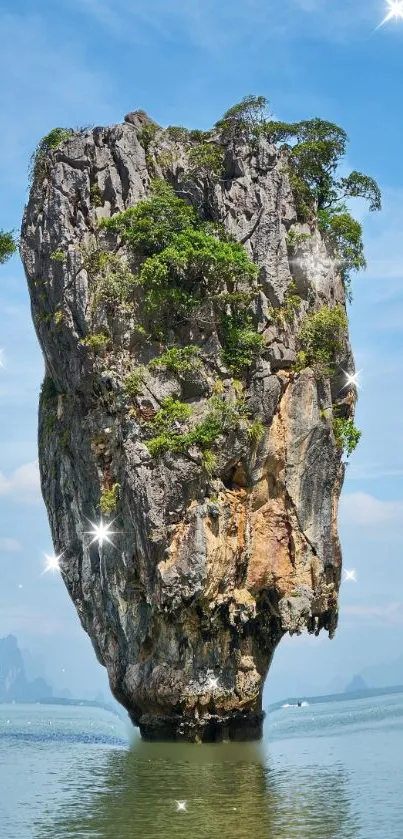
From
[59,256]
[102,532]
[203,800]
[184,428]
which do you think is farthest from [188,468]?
[203,800]

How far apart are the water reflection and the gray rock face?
2.33 m

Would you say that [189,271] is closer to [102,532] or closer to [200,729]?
[102,532]

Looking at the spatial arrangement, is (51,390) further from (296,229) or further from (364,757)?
(364,757)

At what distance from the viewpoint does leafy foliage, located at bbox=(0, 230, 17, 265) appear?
24750mm

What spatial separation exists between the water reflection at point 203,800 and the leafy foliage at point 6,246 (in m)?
13.9

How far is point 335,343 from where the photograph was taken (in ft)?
71.4

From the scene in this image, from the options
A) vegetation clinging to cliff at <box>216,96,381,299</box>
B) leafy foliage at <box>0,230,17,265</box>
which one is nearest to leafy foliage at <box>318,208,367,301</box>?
vegetation clinging to cliff at <box>216,96,381,299</box>

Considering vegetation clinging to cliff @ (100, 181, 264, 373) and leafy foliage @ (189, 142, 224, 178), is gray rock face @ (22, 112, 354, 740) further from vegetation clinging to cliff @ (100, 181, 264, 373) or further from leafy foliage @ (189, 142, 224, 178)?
vegetation clinging to cliff @ (100, 181, 264, 373)

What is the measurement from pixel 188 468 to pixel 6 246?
9.53m

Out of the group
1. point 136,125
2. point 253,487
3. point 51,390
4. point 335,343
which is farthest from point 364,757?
point 136,125

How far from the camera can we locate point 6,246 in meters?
24.9

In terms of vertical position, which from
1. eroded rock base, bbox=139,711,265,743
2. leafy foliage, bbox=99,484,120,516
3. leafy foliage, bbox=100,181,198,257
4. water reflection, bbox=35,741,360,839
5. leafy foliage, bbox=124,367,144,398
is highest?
leafy foliage, bbox=100,181,198,257

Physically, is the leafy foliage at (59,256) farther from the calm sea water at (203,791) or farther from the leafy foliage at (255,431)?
the calm sea water at (203,791)

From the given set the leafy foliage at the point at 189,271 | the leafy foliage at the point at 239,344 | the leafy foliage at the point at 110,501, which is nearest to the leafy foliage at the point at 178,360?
the leafy foliage at the point at 239,344
